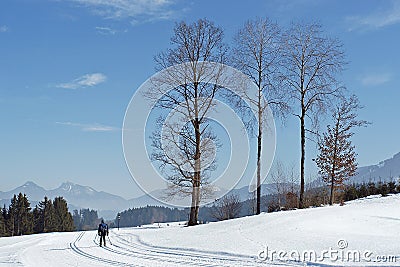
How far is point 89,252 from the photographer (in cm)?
2175

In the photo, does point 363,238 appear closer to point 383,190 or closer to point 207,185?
point 207,185

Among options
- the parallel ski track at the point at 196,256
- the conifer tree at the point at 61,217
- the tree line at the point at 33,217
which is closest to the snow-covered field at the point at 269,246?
the parallel ski track at the point at 196,256

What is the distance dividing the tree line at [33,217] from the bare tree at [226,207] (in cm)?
3667

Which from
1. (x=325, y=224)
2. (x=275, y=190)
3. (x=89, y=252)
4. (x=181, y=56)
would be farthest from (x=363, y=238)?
(x=275, y=190)

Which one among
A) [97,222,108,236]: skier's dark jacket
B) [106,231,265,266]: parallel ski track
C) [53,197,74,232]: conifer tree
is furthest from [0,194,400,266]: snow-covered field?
[53,197,74,232]: conifer tree

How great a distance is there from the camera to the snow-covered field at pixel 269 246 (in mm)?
15439

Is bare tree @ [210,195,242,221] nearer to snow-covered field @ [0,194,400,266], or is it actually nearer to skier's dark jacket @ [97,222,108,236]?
snow-covered field @ [0,194,400,266]

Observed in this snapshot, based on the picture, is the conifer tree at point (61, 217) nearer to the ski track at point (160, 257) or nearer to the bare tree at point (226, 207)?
the bare tree at point (226, 207)

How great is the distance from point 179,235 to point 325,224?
7.36m

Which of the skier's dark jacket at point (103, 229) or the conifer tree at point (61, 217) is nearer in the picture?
the skier's dark jacket at point (103, 229)

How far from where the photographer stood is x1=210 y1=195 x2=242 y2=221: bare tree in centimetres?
5397

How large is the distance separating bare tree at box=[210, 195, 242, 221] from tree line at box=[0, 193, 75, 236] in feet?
120

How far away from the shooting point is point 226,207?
55.2m

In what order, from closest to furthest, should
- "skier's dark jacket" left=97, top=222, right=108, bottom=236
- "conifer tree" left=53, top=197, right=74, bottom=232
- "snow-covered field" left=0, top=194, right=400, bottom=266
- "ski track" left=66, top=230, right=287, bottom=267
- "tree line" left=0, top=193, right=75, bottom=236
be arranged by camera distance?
"snow-covered field" left=0, top=194, right=400, bottom=266 < "ski track" left=66, top=230, right=287, bottom=267 < "skier's dark jacket" left=97, top=222, right=108, bottom=236 < "tree line" left=0, top=193, right=75, bottom=236 < "conifer tree" left=53, top=197, right=74, bottom=232
